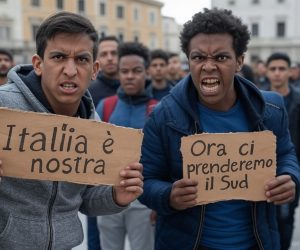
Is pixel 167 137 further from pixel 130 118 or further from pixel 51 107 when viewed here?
pixel 130 118

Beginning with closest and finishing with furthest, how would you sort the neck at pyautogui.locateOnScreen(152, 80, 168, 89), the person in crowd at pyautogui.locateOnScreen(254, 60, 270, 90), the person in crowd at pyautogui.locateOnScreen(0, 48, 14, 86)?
the neck at pyautogui.locateOnScreen(152, 80, 168, 89) < the person in crowd at pyautogui.locateOnScreen(0, 48, 14, 86) < the person in crowd at pyautogui.locateOnScreen(254, 60, 270, 90)

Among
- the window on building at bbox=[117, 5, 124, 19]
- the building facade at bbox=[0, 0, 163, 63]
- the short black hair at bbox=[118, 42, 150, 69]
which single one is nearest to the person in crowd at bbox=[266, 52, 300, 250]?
the short black hair at bbox=[118, 42, 150, 69]

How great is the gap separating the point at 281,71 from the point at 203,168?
2.68 m

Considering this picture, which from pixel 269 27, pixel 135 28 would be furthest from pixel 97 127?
pixel 135 28

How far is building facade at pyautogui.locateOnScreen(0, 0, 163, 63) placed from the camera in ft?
134

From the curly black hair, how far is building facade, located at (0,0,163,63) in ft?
94.0

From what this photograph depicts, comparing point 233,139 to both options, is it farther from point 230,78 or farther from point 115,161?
point 115,161

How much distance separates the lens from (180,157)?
209cm

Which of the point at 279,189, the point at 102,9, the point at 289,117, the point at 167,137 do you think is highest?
the point at 102,9

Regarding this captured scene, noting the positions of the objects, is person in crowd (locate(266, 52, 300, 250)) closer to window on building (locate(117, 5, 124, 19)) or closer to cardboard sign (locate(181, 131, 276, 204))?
cardboard sign (locate(181, 131, 276, 204))

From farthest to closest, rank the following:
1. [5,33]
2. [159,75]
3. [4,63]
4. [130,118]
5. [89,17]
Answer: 1. [89,17]
2. [5,33]
3. [4,63]
4. [159,75]
5. [130,118]

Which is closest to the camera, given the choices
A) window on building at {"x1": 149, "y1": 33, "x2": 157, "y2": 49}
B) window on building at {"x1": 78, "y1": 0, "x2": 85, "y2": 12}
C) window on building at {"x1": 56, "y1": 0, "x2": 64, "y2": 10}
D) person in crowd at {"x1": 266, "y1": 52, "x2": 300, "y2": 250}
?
person in crowd at {"x1": 266, "y1": 52, "x2": 300, "y2": 250}

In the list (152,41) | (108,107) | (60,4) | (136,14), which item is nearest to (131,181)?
(108,107)

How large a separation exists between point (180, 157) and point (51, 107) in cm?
59
